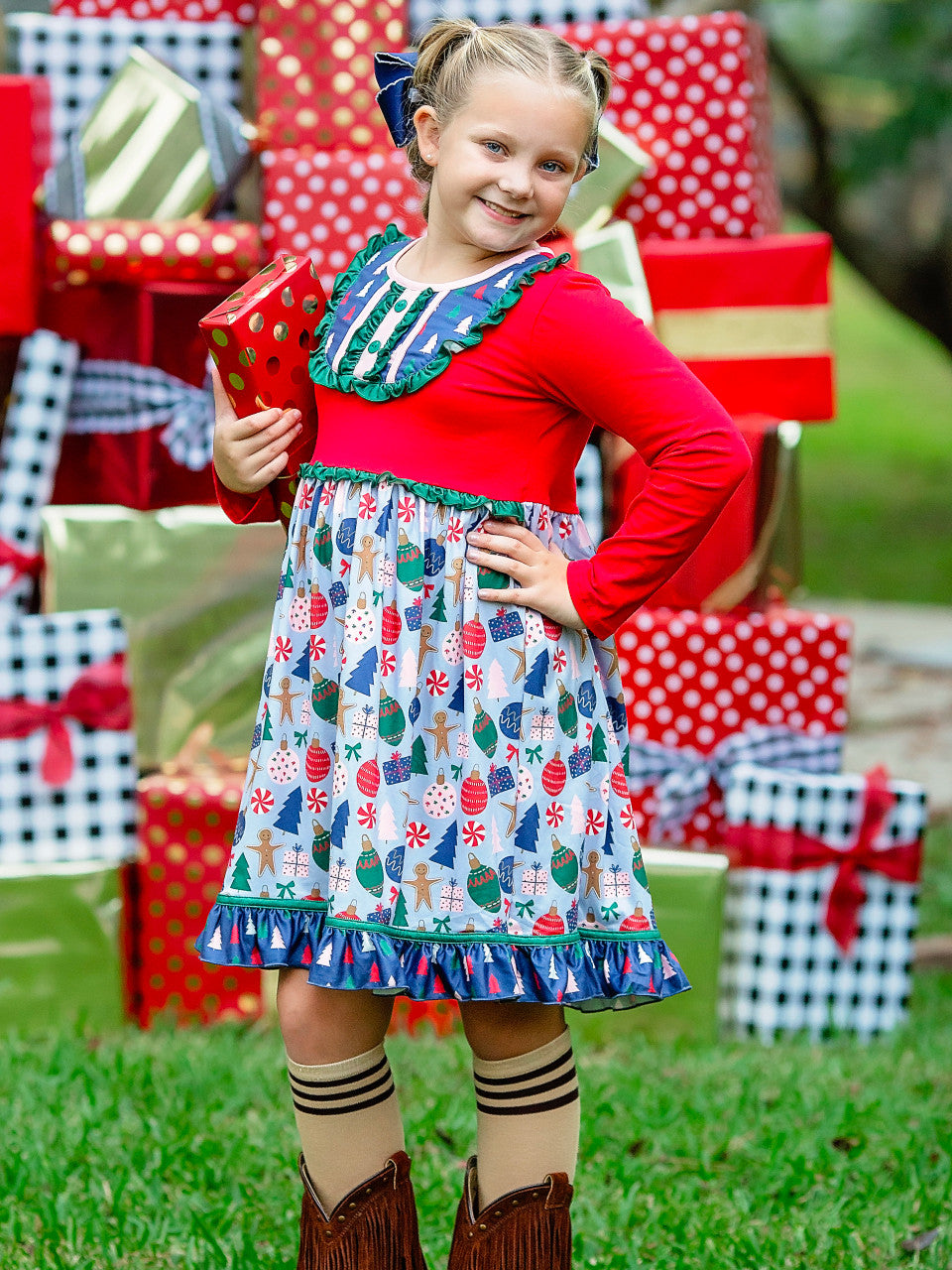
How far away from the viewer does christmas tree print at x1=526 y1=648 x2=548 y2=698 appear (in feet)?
5.05

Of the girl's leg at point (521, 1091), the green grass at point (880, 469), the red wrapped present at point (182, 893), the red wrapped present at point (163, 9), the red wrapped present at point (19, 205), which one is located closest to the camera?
the girl's leg at point (521, 1091)

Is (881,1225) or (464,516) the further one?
(881,1225)

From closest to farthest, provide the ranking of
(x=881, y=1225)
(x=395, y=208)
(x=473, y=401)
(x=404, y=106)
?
(x=473, y=401), (x=404, y=106), (x=881, y=1225), (x=395, y=208)

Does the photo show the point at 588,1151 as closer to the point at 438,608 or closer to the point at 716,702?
the point at 716,702

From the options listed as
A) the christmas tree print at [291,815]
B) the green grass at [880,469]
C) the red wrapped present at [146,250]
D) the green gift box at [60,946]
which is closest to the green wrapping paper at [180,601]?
the green gift box at [60,946]

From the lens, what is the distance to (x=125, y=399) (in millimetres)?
2820

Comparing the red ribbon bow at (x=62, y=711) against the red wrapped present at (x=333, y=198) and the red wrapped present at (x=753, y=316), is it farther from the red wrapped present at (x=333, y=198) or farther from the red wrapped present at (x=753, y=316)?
the red wrapped present at (x=753, y=316)

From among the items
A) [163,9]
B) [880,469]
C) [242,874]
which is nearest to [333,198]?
[163,9]

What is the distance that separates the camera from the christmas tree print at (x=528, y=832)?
1534 mm

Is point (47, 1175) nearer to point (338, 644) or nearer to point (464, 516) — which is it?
point (338, 644)

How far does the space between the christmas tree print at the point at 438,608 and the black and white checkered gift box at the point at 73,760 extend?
1.32 m

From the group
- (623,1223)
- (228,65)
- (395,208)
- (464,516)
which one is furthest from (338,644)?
(228,65)

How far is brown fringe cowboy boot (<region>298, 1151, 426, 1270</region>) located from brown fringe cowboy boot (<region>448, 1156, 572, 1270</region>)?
8 centimetres

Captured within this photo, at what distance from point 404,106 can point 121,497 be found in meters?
1.34
